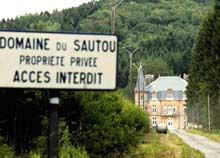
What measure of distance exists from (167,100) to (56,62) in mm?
141759

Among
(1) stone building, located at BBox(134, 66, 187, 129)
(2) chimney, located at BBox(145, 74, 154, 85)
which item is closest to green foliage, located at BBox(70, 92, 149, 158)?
(1) stone building, located at BBox(134, 66, 187, 129)

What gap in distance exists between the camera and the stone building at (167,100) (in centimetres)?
14300

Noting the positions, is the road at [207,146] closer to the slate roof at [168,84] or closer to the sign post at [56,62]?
the sign post at [56,62]

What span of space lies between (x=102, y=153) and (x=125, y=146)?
1.38 m

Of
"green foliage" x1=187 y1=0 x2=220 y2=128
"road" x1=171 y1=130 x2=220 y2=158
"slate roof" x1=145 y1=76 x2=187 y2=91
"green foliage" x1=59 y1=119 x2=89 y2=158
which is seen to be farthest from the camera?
"slate roof" x1=145 y1=76 x2=187 y2=91

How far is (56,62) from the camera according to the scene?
6.41 m

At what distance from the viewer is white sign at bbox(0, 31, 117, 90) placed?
21.0 ft

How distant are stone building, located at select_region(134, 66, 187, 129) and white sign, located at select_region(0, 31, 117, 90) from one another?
136 meters

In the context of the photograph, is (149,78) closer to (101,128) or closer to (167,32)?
(167,32)

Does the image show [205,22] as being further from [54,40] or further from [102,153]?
[54,40]

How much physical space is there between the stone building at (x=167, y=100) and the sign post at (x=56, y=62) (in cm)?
13555

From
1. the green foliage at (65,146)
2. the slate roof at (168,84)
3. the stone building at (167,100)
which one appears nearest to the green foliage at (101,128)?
the green foliage at (65,146)

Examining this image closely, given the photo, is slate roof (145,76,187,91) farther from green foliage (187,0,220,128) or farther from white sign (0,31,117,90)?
white sign (0,31,117,90)

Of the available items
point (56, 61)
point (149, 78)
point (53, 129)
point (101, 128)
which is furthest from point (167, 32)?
point (53, 129)
